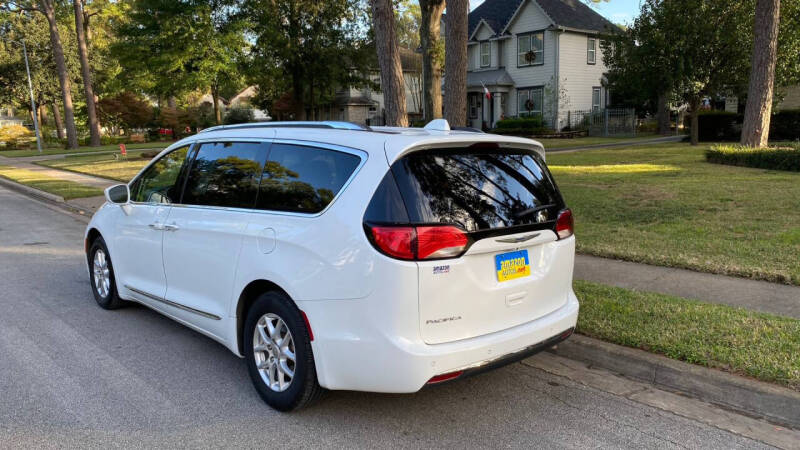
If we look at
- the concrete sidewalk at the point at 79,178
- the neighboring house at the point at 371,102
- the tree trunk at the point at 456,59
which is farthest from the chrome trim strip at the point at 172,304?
the neighboring house at the point at 371,102

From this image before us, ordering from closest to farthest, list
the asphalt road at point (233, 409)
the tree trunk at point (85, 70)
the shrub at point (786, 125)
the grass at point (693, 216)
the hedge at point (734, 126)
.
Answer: the asphalt road at point (233, 409)
the grass at point (693, 216)
the shrub at point (786, 125)
the hedge at point (734, 126)
the tree trunk at point (85, 70)

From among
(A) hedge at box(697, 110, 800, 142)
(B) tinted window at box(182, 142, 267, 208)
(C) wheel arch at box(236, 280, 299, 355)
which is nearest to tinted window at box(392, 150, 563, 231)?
(C) wheel arch at box(236, 280, 299, 355)

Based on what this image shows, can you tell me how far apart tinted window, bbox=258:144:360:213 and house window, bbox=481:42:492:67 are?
38.3 m

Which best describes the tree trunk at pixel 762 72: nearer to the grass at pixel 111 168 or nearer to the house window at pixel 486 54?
the grass at pixel 111 168

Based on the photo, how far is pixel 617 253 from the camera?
7336mm

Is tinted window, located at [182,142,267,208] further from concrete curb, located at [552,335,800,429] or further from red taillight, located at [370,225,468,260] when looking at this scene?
concrete curb, located at [552,335,800,429]

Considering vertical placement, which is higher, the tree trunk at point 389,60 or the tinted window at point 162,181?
the tree trunk at point 389,60

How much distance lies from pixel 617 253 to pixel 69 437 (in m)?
6.06

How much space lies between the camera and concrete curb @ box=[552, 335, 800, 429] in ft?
12.0

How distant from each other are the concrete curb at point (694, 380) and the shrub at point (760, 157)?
12.1 meters

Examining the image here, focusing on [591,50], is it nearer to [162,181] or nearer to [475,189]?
[162,181]

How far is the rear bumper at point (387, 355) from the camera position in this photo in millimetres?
3221

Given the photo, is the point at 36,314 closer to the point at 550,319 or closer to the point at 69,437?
the point at 69,437

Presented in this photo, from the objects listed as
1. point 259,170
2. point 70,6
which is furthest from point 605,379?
point 70,6
